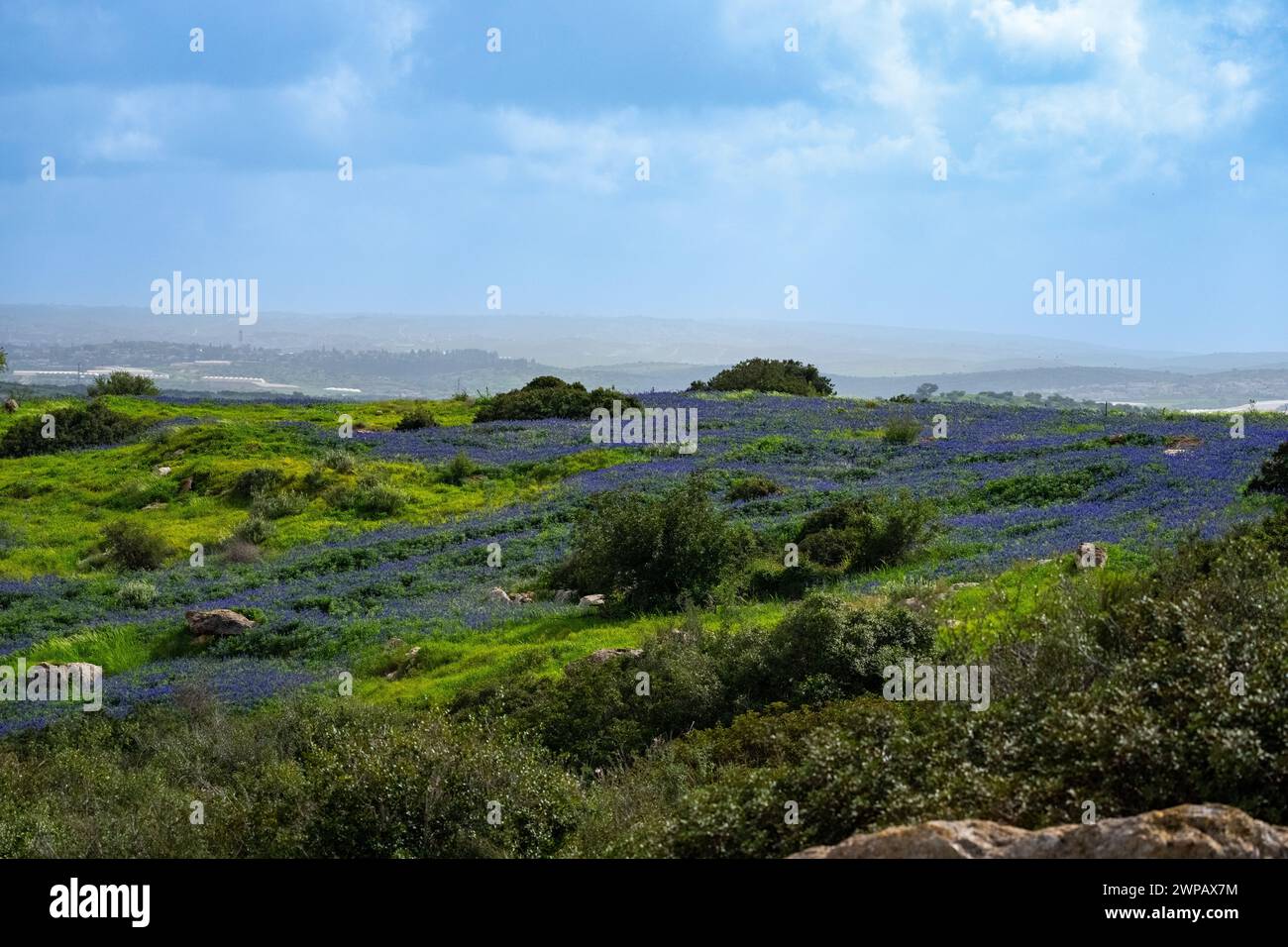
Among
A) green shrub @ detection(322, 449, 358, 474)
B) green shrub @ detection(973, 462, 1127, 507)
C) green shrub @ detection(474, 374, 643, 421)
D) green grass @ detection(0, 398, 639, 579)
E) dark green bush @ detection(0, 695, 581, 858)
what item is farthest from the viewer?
green shrub @ detection(474, 374, 643, 421)

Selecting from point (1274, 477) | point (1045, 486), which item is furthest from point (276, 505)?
point (1274, 477)

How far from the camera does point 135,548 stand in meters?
32.7

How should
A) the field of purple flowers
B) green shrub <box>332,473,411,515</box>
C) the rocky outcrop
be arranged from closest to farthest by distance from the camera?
the rocky outcrop → the field of purple flowers → green shrub <box>332,473,411,515</box>

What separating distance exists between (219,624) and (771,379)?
47.2m

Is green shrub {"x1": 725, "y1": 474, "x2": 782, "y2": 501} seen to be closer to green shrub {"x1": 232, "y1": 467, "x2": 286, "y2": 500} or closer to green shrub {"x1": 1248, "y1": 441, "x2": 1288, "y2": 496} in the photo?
green shrub {"x1": 1248, "y1": 441, "x2": 1288, "y2": 496}

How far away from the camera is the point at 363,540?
32594 millimetres

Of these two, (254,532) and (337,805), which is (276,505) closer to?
(254,532)

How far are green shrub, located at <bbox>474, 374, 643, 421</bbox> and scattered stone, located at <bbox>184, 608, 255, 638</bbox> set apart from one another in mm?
32001

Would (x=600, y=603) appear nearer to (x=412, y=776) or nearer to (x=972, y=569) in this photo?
(x=972, y=569)

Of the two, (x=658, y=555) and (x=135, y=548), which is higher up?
(x=658, y=555)

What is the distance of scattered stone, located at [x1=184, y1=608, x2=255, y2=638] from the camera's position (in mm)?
23672

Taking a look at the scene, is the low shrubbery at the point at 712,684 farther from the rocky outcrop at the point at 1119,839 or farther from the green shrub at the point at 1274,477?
the green shrub at the point at 1274,477

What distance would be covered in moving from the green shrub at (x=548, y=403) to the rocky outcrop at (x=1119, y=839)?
155 feet

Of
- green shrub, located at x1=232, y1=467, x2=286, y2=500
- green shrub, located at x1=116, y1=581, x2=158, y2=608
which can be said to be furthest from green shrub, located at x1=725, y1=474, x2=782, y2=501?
green shrub, located at x1=232, y1=467, x2=286, y2=500
